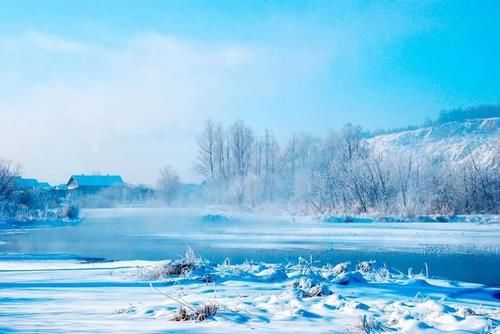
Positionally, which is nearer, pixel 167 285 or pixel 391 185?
pixel 167 285

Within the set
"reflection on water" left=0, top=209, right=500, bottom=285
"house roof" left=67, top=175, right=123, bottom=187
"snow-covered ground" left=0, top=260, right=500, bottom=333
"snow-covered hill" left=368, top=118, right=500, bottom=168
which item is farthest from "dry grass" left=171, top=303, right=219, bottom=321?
"house roof" left=67, top=175, right=123, bottom=187

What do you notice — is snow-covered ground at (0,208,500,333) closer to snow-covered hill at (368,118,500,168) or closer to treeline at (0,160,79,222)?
treeline at (0,160,79,222)

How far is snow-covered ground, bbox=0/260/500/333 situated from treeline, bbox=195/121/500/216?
2589 centimetres

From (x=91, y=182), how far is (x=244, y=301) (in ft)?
295

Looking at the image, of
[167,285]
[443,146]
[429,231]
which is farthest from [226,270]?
[443,146]

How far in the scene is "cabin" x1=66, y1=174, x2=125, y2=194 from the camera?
90.4 metres

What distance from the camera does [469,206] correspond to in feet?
120

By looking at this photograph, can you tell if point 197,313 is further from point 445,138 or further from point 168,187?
point 445,138

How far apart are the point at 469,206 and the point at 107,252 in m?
26.5

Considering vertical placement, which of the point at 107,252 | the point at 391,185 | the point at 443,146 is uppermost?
the point at 443,146

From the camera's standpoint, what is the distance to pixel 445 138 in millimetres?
100062

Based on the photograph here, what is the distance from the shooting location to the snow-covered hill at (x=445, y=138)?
9050cm

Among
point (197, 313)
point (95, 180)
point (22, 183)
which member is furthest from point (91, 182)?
point (197, 313)

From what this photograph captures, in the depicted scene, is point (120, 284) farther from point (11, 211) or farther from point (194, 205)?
point (194, 205)
